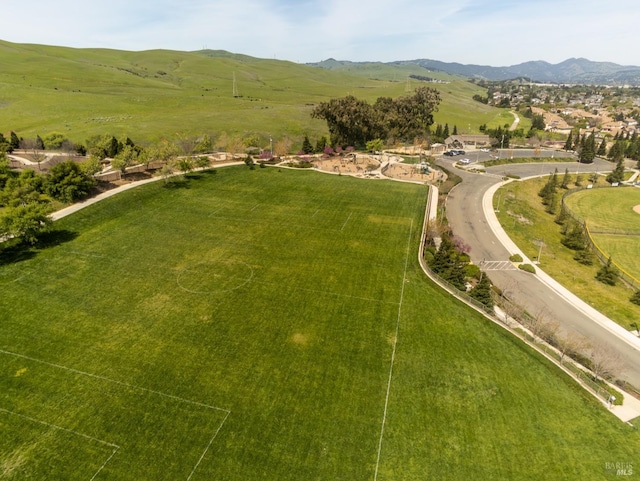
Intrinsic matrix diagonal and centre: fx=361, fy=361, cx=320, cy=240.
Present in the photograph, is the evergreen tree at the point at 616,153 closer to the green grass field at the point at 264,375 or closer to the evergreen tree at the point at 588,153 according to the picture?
the evergreen tree at the point at 588,153

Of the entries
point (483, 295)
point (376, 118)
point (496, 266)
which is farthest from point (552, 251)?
point (376, 118)

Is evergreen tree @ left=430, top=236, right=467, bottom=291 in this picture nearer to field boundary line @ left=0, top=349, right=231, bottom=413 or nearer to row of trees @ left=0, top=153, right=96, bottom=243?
field boundary line @ left=0, top=349, right=231, bottom=413

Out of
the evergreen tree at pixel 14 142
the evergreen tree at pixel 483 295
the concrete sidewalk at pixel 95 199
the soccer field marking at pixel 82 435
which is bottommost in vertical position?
the soccer field marking at pixel 82 435

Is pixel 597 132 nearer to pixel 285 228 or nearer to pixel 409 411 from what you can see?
pixel 285 228

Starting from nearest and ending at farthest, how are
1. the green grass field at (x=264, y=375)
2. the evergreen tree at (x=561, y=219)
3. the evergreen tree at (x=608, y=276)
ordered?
the green grass field at (x=264, y=375) < the evergreen tree at (x=608, y=276) < the evergreen tree at (x=561, y=219)

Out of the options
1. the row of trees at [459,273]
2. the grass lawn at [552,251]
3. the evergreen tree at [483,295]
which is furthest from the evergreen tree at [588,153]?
the evergreen tree at [483,295]

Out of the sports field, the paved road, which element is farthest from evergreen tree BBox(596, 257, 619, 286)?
the paved road

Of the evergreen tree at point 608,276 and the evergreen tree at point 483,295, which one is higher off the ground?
the evergreen tree at point 483,295

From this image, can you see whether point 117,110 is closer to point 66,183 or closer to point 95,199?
point 66,183
